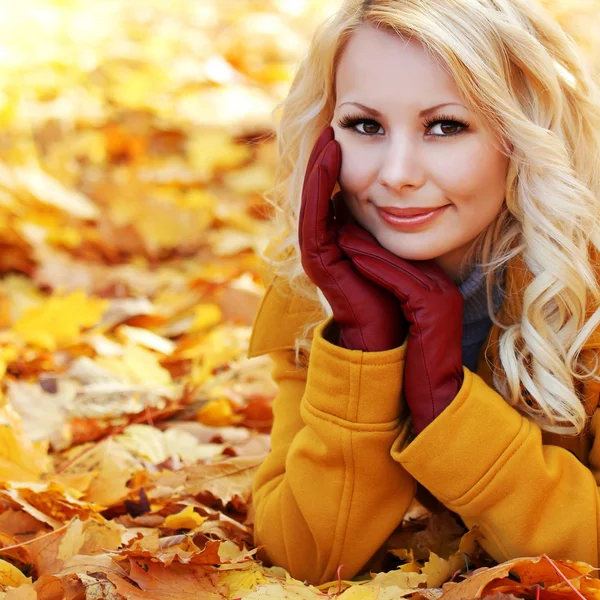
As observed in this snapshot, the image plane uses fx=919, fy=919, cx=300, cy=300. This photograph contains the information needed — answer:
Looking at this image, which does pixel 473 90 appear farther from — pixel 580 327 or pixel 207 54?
pixel 207 54

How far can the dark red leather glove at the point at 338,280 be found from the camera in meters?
1.69

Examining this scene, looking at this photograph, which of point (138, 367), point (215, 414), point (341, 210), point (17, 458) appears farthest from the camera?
point (138, 367)

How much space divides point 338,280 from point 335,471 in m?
0.37

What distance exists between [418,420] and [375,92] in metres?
0.61

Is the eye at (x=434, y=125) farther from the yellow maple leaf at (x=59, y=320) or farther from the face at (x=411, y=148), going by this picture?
the yellow maple leaf at (x=59, y=320)

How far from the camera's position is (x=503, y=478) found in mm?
1658

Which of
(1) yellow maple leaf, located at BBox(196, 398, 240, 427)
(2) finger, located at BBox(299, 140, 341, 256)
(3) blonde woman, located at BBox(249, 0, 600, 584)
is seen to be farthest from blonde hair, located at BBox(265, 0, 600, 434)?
(1) yellow maple leaf, located at BBox(196, 398, 240, 427)

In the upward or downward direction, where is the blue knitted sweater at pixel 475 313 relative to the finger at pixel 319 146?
downward

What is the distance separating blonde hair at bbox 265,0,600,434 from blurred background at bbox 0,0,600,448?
0.28m

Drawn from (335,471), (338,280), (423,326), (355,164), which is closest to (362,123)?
(355,164)

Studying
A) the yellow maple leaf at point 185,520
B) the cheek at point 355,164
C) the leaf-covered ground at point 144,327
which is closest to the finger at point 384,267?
the cheek at point 355,164

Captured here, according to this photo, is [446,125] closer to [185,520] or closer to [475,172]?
[475,172]

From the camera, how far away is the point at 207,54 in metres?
5.94

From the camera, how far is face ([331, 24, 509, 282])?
1656 mm
